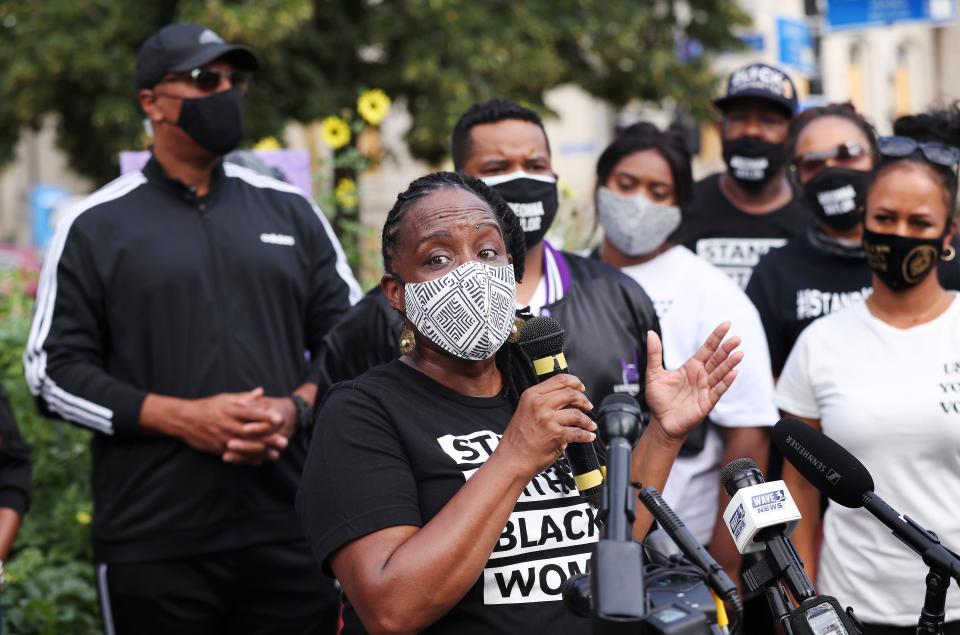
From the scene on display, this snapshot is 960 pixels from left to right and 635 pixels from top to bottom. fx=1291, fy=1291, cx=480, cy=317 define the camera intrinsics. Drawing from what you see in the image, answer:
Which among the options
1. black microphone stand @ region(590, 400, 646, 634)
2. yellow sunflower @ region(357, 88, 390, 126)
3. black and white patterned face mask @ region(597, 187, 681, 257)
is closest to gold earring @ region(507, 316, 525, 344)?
black microphone stand @ region(590, 400, 646, 634)

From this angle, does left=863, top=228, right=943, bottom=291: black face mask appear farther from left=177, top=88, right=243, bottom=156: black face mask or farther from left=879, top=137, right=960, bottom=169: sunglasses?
left=177, top=88, right=243, bottom=156: black face mask

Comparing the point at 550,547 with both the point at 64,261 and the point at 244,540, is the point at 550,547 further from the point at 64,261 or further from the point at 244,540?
Answer: the point at 64,261

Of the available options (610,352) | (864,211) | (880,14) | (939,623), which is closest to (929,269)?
(864,211)

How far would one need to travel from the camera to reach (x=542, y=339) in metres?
2.74

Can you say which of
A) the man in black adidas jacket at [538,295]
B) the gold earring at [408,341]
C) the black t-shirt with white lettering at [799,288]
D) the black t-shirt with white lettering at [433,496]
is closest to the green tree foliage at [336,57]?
the black t-shirt with white lettering at [799,288]

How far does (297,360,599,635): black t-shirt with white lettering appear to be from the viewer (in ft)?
9.06

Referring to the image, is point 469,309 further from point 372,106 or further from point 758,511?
point 372,106

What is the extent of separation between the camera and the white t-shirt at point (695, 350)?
14.9ft

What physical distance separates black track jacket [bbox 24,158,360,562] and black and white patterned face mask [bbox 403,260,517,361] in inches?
67.4

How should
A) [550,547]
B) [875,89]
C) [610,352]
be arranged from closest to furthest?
1. [550,547]
2. [610,352]
3. [875,89]

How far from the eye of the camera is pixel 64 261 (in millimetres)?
4496

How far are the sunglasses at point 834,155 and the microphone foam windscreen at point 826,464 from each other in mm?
2714

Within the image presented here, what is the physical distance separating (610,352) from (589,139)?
23.8 metres

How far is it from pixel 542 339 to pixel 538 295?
125cm
